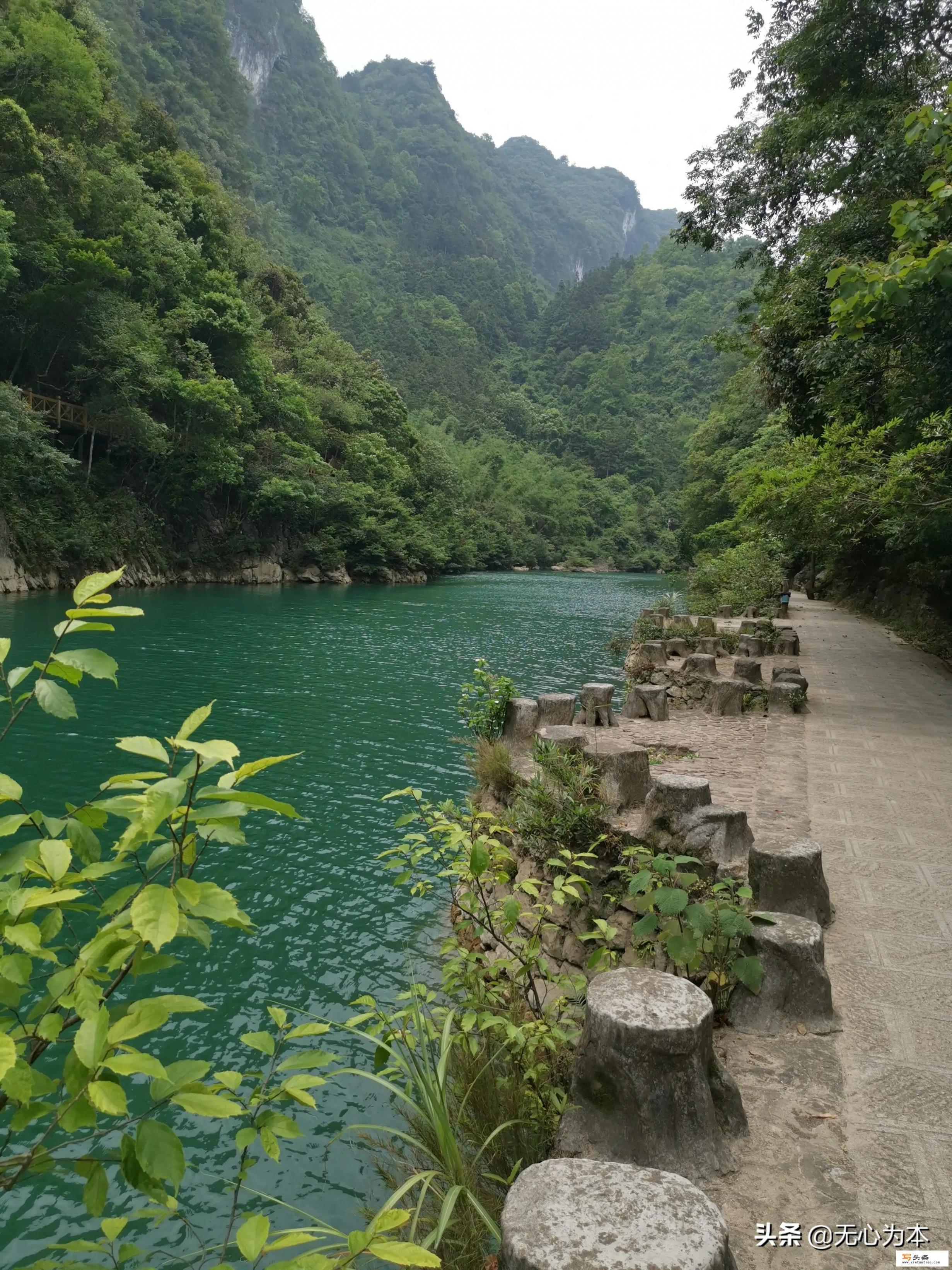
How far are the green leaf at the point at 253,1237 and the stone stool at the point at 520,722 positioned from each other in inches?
253

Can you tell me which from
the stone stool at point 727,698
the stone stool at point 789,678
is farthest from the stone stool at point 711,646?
the stone stool at point 727,698

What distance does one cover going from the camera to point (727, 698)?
9.29 meters

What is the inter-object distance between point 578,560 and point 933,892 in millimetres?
70317

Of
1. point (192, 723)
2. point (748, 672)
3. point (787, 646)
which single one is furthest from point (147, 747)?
point (787, 646)

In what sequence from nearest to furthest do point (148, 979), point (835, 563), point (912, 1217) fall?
point (912, 1217) < point (148, 979) < point (835, 563)

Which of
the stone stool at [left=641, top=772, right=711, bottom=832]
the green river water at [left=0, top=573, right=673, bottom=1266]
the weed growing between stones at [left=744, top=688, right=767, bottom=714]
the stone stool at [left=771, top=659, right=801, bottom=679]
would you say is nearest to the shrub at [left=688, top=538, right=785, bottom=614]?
the green river water at [left=0, top=573, right=673, bottom=1266]

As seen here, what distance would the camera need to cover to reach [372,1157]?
12.3 feet

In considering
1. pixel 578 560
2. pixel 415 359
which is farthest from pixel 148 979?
pixel 415 359

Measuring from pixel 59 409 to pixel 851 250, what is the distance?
28.0m

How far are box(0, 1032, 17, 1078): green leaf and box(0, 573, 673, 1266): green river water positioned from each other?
9.26 feet

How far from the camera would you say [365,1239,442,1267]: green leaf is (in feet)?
4.71

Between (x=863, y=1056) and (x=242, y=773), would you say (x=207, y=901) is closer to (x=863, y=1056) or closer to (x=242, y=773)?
(x=242, y=773)

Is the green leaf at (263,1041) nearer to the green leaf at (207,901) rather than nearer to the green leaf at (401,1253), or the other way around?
the green leaf at (401,1253)

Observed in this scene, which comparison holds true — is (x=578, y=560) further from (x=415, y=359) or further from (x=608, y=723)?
(x=608, y=723)
